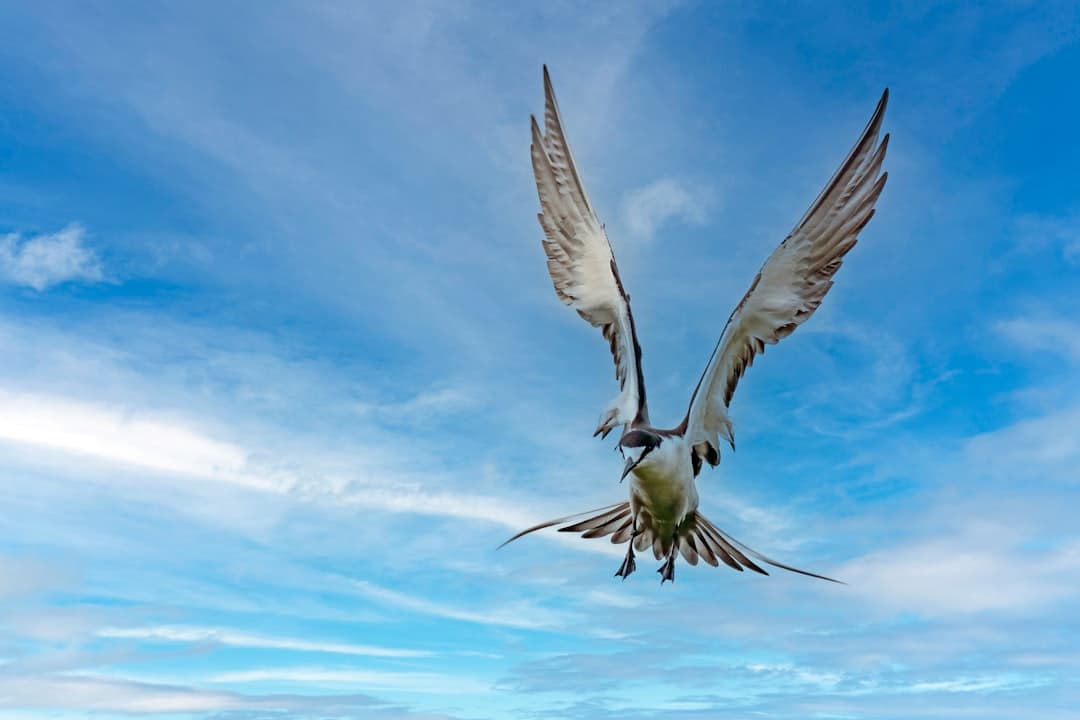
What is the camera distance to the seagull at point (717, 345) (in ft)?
35.8

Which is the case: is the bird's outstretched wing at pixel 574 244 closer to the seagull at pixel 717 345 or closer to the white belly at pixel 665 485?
the seagull at pixel 717 345

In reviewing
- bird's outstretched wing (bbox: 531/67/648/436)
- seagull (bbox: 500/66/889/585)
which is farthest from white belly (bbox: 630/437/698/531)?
bird's outstretched wing (bbox: 531/67/648/436)

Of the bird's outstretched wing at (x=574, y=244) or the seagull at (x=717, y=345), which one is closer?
the seagull at (x=717, y=345)

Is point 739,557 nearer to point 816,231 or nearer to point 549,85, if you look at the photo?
point 816,231

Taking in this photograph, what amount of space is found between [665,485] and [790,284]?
3131mm

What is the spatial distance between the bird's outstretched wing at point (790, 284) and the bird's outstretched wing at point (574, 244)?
1219mm

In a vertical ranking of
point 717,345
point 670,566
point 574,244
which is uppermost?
point 574,244

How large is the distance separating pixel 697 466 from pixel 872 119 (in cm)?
475

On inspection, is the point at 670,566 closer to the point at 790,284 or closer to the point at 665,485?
the point at 665,485

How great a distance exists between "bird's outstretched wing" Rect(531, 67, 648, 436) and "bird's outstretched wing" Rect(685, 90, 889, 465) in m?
1.22

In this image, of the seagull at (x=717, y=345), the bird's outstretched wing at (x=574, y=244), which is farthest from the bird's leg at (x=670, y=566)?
the bird's outstretched wing at (x=574, y=244)

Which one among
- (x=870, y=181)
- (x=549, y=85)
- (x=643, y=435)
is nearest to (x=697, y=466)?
(x=643, y=435)

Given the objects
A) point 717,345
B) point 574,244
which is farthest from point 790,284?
point 574,244

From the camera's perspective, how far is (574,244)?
Answer: 13016 millimetres
